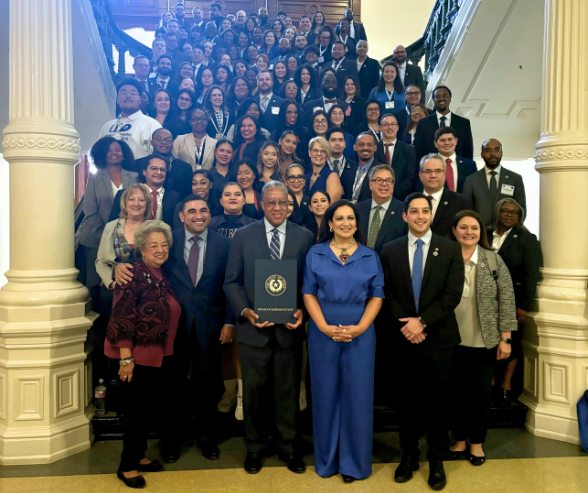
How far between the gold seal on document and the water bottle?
65.7 inches

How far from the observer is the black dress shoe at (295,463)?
328 cm

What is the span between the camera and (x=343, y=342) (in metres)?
3.20

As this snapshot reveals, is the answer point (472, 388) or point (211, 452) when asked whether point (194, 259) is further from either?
point (472, 388)

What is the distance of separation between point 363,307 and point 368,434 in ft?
2.59

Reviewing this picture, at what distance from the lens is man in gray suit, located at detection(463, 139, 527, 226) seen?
4.36 meters

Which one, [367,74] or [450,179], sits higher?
[367,74]

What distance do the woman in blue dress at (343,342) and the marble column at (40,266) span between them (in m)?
1.72

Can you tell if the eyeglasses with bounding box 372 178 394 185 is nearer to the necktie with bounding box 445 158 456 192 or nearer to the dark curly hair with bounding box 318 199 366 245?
the dark curly hair with bounding box 318 199 366 245

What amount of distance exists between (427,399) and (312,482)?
2.88ft

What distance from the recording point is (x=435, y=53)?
8.36m

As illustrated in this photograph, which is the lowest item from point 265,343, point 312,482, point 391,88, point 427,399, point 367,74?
point 312,482

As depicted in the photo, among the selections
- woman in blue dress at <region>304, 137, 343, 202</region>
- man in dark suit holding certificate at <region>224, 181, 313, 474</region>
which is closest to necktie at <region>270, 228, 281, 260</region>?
man in dark suit holding certificate at <region>224, 181, 313, 474</region>

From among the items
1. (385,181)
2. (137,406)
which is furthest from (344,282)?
(137,406)

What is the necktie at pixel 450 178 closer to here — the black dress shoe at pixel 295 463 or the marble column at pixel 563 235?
the marble column at pixel 563 235
